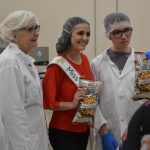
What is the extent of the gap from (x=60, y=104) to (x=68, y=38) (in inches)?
15.8

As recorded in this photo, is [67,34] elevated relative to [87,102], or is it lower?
elevated

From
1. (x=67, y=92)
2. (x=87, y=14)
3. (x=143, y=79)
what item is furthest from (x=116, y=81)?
(x=87, y=14)

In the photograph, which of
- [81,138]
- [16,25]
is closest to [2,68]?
[16,25]

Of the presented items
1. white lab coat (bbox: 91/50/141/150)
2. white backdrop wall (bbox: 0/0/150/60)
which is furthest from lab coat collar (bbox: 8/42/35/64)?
white backdrop wall (bbox: 0/0/150/60)

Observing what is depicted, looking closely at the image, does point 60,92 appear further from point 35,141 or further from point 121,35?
point 121,35

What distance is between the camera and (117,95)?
2037mm

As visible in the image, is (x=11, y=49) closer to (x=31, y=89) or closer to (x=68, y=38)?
(x=31, y=89)

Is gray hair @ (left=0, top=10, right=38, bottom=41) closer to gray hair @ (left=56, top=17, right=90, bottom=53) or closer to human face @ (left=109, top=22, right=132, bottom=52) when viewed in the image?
gray hair @ (left=56, top=17, right=90, bottom=53)

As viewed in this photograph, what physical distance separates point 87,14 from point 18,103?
2.55 metres

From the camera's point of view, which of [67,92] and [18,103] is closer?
[18,103]

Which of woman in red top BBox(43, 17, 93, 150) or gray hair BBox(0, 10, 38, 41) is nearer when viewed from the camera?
gray hair BBox(0, 10, 38, 41)

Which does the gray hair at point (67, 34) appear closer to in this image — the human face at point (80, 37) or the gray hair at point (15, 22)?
the human face at point (80, 37)

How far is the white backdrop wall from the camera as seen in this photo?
12.9 ft

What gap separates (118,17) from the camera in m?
2.11
